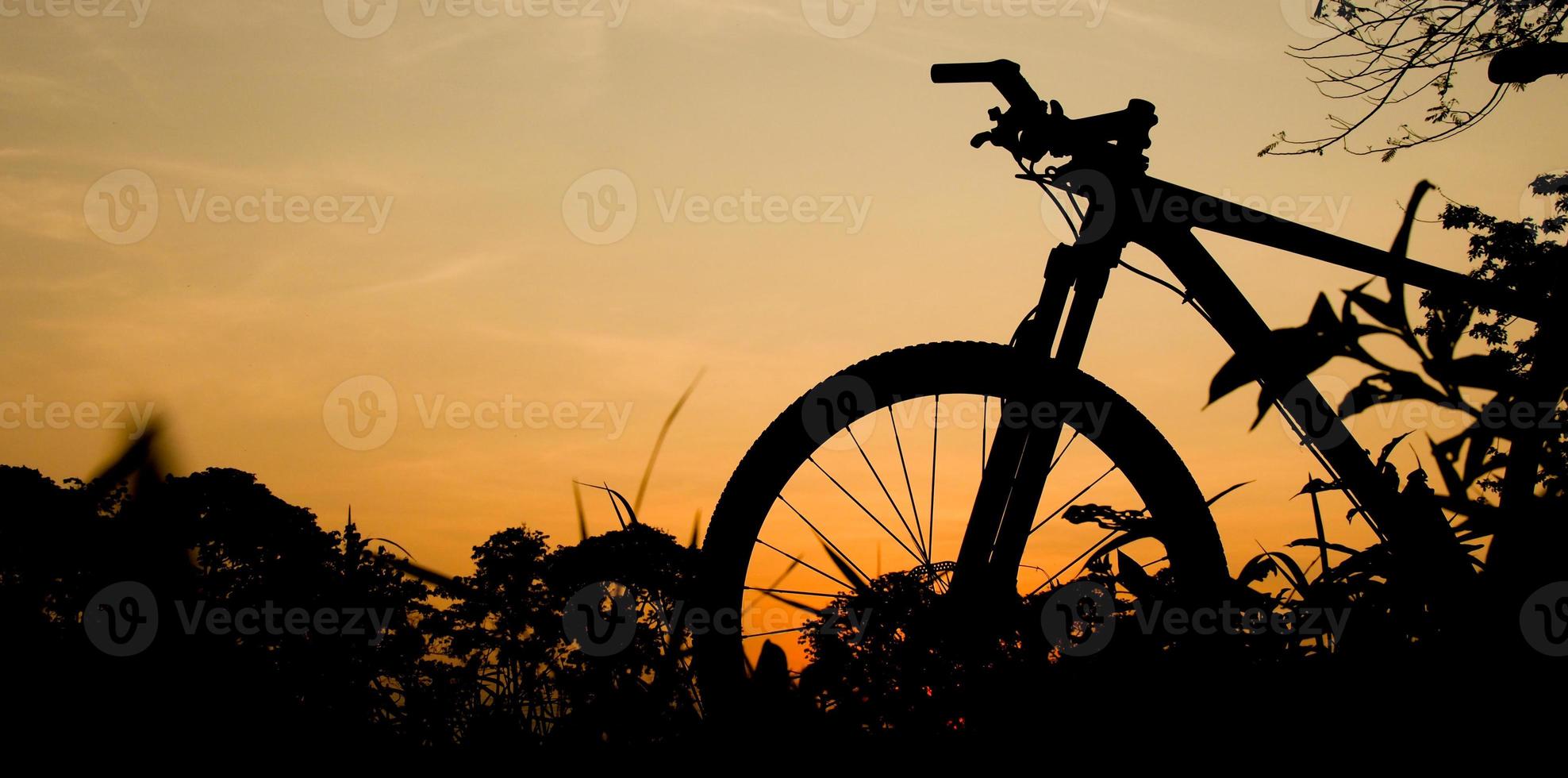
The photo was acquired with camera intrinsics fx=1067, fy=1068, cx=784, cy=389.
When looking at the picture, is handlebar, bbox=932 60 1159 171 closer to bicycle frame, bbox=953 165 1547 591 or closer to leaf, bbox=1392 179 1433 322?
bicycle frame, bbox=953 165 1547 591

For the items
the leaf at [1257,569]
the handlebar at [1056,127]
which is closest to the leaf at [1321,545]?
the leaf at [1257,569]

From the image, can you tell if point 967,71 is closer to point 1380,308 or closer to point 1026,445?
point 1026,445

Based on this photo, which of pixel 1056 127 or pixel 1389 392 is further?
pixel 1056 127

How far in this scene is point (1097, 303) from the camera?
8.43ft

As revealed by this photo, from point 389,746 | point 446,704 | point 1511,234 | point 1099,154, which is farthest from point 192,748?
point 1511,234

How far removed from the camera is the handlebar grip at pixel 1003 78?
260 centimetres

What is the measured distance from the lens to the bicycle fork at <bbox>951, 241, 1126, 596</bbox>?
250 centimetres

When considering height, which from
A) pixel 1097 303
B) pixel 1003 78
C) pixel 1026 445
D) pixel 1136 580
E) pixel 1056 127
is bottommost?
pixel 1136 580

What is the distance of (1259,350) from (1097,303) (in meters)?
0.39

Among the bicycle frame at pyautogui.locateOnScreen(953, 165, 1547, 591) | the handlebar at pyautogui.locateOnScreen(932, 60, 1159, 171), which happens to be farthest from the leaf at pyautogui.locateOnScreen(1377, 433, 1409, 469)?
the handlebar at pyautogui.locateOnScreen(932, 60, 1159, 171)

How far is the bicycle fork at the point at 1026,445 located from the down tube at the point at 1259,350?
152mm

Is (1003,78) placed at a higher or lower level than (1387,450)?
higher

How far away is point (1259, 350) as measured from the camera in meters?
2.52

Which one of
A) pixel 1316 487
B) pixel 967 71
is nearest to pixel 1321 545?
pixel 1316 487
